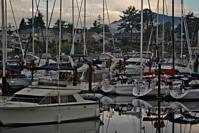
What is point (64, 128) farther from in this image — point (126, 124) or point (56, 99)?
point (126, 124)

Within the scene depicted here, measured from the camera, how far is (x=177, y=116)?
27172mm

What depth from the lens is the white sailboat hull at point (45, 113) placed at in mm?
23812

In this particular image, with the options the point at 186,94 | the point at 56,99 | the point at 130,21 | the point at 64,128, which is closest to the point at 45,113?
the point at 56,99

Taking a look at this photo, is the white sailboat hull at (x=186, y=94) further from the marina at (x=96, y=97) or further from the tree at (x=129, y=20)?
the tree at (x=129, y=20)

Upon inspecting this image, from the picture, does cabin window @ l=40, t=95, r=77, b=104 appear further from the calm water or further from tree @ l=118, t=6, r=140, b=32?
tree @ l=118, t=6, r=140, b=32

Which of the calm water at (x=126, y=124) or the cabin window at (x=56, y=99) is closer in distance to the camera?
the calm water at (x=126, y=124)

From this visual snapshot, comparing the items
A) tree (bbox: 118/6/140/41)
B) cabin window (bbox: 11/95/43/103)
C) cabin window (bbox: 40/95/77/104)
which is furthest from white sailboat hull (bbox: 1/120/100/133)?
tree (bbox: 118/6/140/41)

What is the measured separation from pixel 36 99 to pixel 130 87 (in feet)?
46.8

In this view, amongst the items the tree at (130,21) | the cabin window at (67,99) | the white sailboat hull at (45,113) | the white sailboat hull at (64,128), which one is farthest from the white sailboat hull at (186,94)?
the tree at (130,21)

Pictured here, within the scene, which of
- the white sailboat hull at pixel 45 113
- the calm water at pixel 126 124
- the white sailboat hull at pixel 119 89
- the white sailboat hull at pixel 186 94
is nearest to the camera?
the white sailboat hull at pixel 45 113

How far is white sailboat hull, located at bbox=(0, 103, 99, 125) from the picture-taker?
2381cm

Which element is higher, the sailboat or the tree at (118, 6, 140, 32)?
the tree at (118, 6, 140, 32)

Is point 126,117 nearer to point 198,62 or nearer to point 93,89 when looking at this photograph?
point 93,89

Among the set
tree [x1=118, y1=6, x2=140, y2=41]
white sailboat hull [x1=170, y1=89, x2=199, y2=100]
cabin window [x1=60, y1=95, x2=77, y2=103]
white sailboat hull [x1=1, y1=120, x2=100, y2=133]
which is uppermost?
tree [x1=118, y1=6, x2=140, y2=41]
